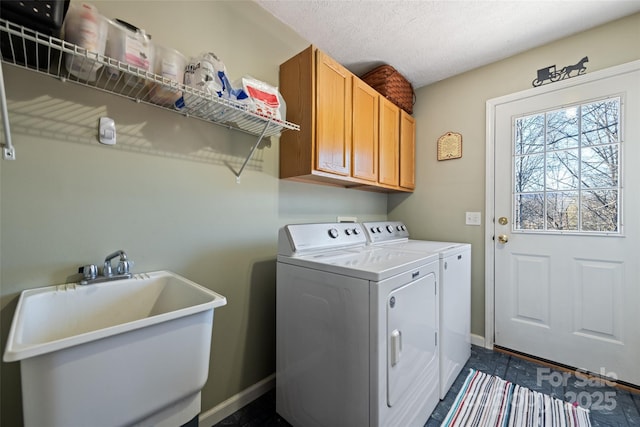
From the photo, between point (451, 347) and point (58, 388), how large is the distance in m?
1.90

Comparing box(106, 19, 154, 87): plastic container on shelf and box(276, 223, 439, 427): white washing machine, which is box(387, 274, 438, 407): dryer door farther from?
box(106, 19, 154, 87): plastic container on shelf

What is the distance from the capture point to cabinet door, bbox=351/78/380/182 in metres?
1.93

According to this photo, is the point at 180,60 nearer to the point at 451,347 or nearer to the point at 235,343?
the point at 235,343

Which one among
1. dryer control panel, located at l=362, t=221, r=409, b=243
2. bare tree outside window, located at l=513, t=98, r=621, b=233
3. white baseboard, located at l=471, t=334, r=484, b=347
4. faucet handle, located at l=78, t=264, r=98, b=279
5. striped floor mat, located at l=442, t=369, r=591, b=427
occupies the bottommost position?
striped floor mat, located at l=442, t=369, r=591, b=427

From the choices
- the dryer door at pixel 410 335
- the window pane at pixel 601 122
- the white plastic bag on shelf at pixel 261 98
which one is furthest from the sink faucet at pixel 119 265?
the window pane at pixel 601 122

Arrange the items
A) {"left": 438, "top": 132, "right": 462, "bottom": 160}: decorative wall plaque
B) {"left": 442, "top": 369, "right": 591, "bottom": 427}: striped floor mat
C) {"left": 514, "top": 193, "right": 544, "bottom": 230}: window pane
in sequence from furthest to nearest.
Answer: {"left": 438, "top": 132, "right": 462, "bottom": 160}: decorative wall plaque
{"left": 514, "top": 193, "right": 544, "bottom": 230}: window pane
{"left": 442, "top": 369, "right": 591, "bottom": 427}: striped floor mat

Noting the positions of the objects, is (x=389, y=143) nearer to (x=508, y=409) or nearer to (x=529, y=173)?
(x=529, y=173)

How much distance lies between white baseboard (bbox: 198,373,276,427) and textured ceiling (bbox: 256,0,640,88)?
240cm

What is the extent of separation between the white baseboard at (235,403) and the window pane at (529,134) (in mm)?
2594

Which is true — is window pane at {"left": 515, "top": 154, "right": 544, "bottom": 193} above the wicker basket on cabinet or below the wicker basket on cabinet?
below

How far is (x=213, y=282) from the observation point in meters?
1.42

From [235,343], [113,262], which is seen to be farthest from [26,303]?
[235,343]

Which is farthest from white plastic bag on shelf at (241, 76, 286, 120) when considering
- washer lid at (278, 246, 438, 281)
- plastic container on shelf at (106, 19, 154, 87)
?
washer lid at (278, 246, 438, 281)

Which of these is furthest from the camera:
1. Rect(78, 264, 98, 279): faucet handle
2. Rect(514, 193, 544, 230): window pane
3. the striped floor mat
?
Rect(514, 193, 544, 230): window pane
